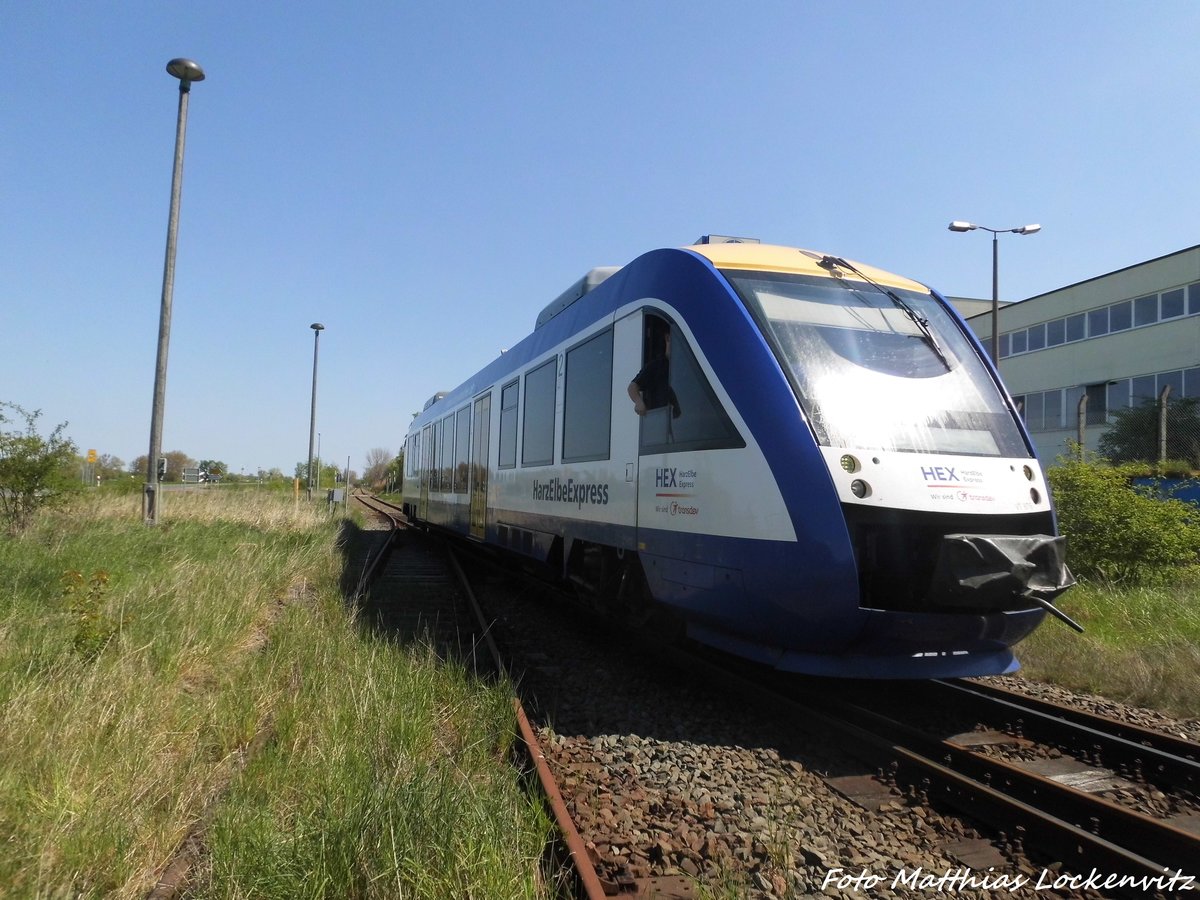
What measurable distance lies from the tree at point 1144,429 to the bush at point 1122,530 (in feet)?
33.0

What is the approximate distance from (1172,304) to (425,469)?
81.8 feet

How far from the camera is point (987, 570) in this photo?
184 inches

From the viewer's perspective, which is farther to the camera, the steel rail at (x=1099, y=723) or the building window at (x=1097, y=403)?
the building window at (x=1097, y=403)

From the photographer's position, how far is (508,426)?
35.0ft

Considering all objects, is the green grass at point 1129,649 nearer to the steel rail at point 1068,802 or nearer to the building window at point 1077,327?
the steel rail at point 1068,802

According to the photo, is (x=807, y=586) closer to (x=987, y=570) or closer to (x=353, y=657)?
(x=987, y=570)

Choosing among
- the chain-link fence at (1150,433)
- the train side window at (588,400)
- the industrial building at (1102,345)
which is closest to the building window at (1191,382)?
the industrial building at (1102,345)

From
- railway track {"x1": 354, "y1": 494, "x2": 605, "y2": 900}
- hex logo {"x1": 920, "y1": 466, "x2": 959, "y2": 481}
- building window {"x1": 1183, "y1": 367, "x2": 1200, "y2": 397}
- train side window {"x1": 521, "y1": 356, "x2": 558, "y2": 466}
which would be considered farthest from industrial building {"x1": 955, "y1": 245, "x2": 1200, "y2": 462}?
hex logo {"x1": 920, "y1": 466, "x2": 959, "y2": 481}

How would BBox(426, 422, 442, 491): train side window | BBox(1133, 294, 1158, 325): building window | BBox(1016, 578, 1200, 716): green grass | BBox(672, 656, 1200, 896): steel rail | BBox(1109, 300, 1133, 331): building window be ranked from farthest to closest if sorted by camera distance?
BBox(1109, 300, 1133, 331): building window, BBox(1133, 294, 1158, 325): building window, BBox(426, 422, 442, 491): train side window, BBox(1016, 578, 1200, 716): green grass, BBox(672, 656, 1200, 896): steel rail

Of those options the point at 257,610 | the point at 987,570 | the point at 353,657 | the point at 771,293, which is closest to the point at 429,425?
the point at 257,610

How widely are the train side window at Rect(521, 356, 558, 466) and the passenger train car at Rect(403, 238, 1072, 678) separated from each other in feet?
4.86

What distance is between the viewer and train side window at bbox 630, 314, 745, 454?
5418 mm

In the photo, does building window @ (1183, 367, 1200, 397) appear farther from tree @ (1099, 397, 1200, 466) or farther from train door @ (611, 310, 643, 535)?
train door @ (611, 310, 643, 535)

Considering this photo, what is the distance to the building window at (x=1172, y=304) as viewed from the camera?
2688 centimetres
